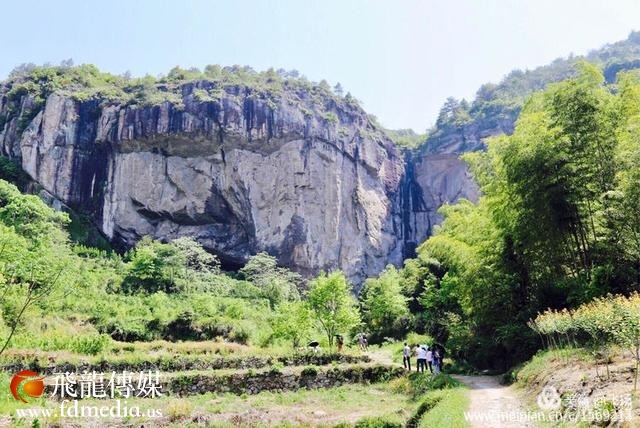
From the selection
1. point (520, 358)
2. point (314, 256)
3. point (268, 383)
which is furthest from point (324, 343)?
point (314, 256)

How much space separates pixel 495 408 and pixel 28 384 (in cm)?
1294

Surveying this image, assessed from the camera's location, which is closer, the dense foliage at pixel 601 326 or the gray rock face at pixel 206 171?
the dense foliage at pixel 601 326

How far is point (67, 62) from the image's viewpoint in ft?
263

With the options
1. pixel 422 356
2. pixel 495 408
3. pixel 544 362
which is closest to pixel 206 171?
pixel 422 356

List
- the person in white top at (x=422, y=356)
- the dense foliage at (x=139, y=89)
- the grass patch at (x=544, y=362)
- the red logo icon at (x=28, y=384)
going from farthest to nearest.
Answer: the dense foliage at (x=139, y=89) < the person in white top at (x=422, y=356) < the red logo icon at (x=28, y=384) < the grass patch at (x=544, y=362)

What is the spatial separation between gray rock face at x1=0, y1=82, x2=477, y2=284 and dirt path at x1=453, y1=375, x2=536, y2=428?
108 ft

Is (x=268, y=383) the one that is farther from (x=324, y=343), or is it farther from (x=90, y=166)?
(x=90, y=166)

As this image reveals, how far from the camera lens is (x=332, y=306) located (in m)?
21.7

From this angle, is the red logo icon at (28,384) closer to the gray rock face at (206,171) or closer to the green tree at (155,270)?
the green tree at (155,270)

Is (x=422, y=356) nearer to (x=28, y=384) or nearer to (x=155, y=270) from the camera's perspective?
(x=28, y=384)

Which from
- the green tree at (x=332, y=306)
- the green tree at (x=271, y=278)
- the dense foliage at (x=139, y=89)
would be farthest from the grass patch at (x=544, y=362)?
the dense foliage at (x=139, y=89)

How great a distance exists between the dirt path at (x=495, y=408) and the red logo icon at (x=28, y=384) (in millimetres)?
11451

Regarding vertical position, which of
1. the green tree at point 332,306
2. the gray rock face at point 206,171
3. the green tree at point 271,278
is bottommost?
the green tree at point 332,306

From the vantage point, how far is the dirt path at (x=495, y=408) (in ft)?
27.4
